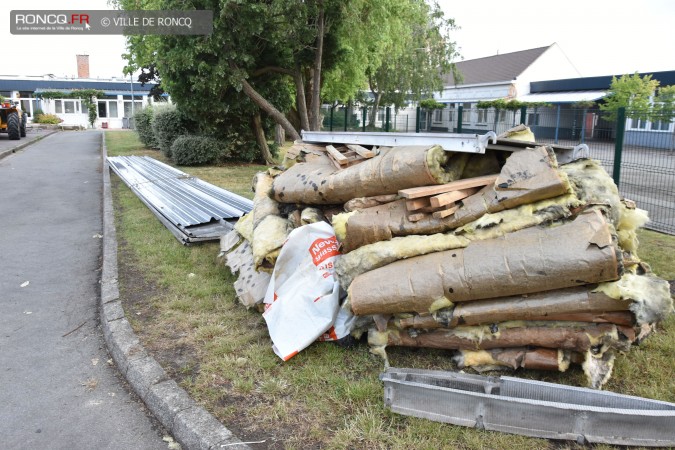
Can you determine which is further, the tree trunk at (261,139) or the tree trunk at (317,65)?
the tree trunk at (261,139)

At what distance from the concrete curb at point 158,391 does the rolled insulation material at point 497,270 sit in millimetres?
1197

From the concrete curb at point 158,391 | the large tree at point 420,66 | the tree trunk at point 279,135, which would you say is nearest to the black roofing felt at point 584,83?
the large tree at point 420,66

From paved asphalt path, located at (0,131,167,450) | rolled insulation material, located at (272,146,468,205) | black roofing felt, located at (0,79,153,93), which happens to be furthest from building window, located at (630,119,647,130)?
black roofing felt, located at (0,79,153,93)

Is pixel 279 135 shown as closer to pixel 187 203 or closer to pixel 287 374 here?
pixel 187 203

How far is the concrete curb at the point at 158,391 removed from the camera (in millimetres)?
2936

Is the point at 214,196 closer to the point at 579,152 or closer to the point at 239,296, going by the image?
the point at 239,296

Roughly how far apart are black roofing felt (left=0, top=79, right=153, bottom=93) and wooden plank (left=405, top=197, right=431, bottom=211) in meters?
63.3

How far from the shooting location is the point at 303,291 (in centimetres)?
398

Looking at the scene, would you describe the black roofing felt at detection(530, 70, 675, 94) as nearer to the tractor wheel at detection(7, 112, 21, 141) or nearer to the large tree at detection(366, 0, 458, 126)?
the large tree at detection(366, 0, 458, 126)

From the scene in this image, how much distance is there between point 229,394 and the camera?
133 inches

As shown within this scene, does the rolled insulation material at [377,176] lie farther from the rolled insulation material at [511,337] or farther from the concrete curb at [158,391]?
the concrete curb at [158,391]

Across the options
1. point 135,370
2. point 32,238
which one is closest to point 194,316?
point 135,370

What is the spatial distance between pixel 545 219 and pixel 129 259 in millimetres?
4898

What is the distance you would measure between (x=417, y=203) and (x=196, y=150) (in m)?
13.7
